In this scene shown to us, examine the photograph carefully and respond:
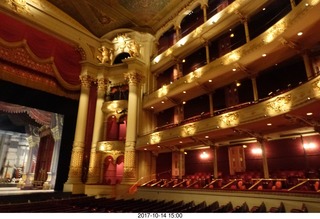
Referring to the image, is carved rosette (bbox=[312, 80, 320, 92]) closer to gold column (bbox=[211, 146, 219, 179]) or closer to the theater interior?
the theater interior

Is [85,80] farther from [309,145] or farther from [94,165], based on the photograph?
[309,145]

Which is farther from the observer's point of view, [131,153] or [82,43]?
[82,43]

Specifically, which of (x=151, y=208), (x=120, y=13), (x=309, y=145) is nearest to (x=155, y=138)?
(x=151, y=208)

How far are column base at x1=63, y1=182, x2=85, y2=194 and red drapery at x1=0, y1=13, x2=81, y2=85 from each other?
6.41 meters

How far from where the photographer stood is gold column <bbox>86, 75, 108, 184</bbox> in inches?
558

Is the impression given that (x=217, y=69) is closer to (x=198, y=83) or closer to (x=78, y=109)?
(x=198, y=83)

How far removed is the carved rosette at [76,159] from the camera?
552 inches

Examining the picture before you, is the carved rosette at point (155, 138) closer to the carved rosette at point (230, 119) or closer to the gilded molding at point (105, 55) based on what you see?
the carved rosette at point (230, 119)

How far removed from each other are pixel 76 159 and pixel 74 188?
169cm

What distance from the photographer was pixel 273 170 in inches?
410

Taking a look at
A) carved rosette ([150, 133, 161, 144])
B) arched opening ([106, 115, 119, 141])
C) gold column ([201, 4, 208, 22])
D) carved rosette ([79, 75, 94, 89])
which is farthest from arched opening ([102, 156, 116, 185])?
gold column ([201, 4, 208, 22])

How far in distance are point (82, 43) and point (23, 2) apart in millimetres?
3927

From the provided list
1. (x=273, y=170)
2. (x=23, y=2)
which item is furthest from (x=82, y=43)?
(x=273, y=170)

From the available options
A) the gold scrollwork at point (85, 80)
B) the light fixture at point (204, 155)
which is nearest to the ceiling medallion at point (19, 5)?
the gold scrollwork at point (85, 80)
